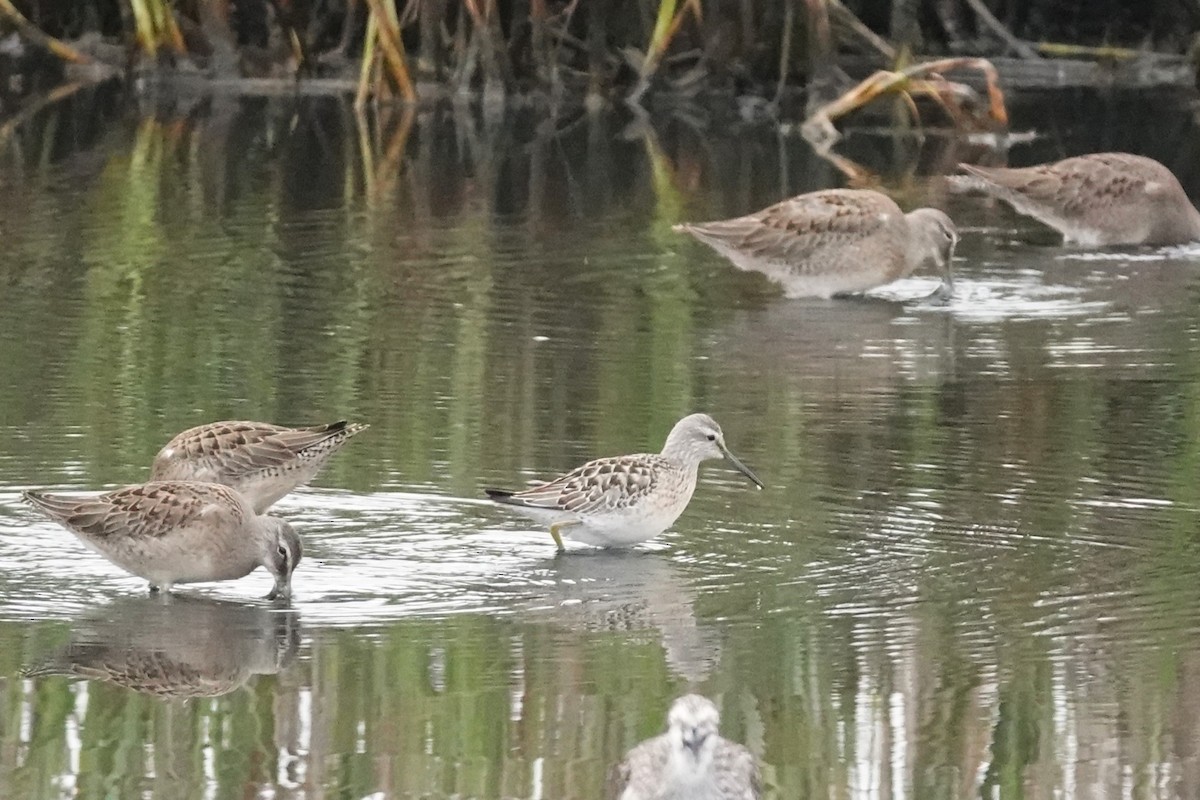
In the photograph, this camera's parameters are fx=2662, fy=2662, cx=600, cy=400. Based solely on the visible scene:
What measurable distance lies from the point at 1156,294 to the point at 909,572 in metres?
6.13

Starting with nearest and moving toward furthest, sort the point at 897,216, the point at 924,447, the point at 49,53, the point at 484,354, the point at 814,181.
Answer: the point at 924,447 < the point at 484,354 < the point at 897,216 < the point at 814,181 < the point at 49,53

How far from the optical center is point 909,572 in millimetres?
8234

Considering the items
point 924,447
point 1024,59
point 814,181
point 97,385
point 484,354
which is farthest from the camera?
→ point 1024,59

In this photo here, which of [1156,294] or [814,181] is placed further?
[814,181]

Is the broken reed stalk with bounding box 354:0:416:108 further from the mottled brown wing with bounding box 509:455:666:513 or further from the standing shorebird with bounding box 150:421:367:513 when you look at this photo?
the mottled brown wing with bounding box 509:455:666:513

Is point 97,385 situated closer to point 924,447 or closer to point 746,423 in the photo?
point 746,423

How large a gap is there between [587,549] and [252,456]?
1.18 meters

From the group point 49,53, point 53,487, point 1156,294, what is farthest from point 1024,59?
point 53,487

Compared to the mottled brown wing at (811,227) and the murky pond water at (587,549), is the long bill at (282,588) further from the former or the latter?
the mottled brown wing at (811,227)

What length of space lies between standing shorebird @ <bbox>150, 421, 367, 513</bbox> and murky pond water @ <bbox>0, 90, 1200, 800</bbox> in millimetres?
172

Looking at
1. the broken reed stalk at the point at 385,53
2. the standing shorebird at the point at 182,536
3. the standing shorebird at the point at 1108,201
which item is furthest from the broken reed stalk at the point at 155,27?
the standing shorebird at the point at 182,536

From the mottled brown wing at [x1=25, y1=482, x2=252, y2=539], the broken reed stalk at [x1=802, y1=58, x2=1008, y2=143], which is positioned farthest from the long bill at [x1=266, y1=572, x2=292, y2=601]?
the broken reed stalk at [x1=802, y1=58, x2=1008, y2=143]

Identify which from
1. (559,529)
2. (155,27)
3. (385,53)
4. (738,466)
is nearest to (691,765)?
(559,529)

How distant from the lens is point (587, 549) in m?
8.84
